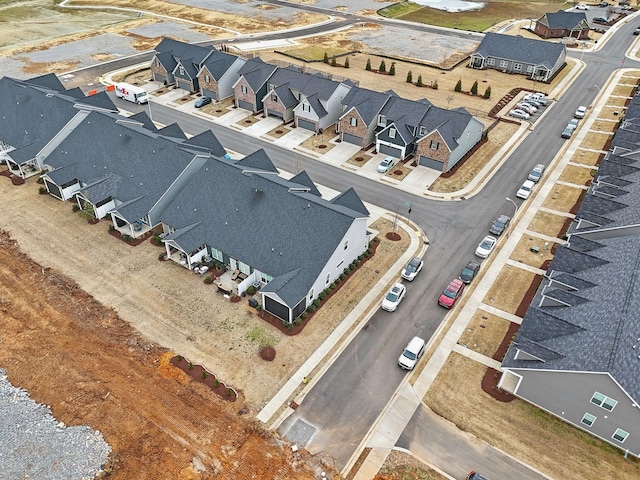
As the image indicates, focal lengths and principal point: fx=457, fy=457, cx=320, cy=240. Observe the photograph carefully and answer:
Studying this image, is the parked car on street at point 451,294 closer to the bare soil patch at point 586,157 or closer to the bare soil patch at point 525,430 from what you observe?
the bare soil patch at point 525,430

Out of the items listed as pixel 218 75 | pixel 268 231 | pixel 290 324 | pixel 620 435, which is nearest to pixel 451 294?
pixel 290 324

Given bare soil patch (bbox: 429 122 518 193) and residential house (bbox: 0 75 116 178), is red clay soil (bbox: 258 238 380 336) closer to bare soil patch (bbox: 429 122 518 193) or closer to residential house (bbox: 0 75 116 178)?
bare soil patch (bbox: 429 122 518 193)

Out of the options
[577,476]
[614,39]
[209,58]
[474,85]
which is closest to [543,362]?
[577,476]

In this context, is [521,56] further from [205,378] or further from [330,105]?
[205,378]

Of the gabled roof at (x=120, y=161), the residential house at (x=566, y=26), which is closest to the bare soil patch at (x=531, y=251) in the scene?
the gabled roof at (x=120, y=161)

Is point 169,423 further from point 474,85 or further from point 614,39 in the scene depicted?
point 614,39


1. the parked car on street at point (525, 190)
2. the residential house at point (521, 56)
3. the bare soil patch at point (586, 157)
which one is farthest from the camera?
the residential house at point (521, 56)

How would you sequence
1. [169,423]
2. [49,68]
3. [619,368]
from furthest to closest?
1. [49,68]
2. [169,423]
3. [619,368]
